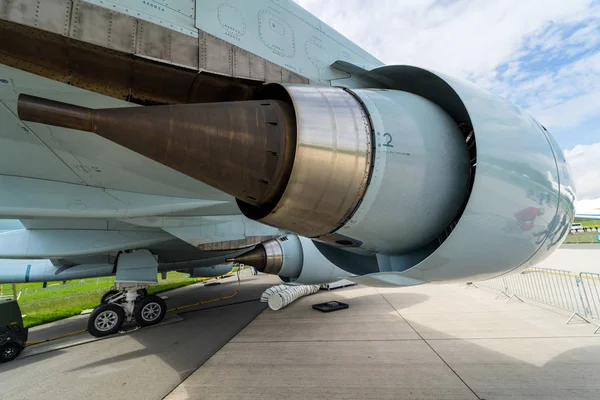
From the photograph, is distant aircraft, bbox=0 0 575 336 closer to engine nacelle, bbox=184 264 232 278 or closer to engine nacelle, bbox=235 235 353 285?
engine nacelle, bbox=235 235 353 285

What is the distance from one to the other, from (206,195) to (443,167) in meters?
3.71

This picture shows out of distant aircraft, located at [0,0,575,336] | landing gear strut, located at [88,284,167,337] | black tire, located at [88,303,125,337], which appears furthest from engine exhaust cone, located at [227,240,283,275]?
distant aircraft, located at [0,0,575,336]

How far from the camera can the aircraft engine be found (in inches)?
51.5

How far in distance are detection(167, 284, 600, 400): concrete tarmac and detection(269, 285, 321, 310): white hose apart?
1.14 metres

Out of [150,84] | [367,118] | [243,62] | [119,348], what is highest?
[243,62]

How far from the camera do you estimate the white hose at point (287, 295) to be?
26.0 ft

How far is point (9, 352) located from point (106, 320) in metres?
1.70

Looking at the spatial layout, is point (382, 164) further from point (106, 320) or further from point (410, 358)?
point (106, 320)

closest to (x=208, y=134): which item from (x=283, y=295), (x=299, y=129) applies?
(x=299, y=129)

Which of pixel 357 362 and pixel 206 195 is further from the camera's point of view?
pixel 206 195

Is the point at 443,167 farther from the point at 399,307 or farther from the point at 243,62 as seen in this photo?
the point at 399,307

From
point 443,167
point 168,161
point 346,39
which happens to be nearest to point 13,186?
point 168,161

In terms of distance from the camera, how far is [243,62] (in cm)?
252

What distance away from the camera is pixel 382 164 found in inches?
56.6
